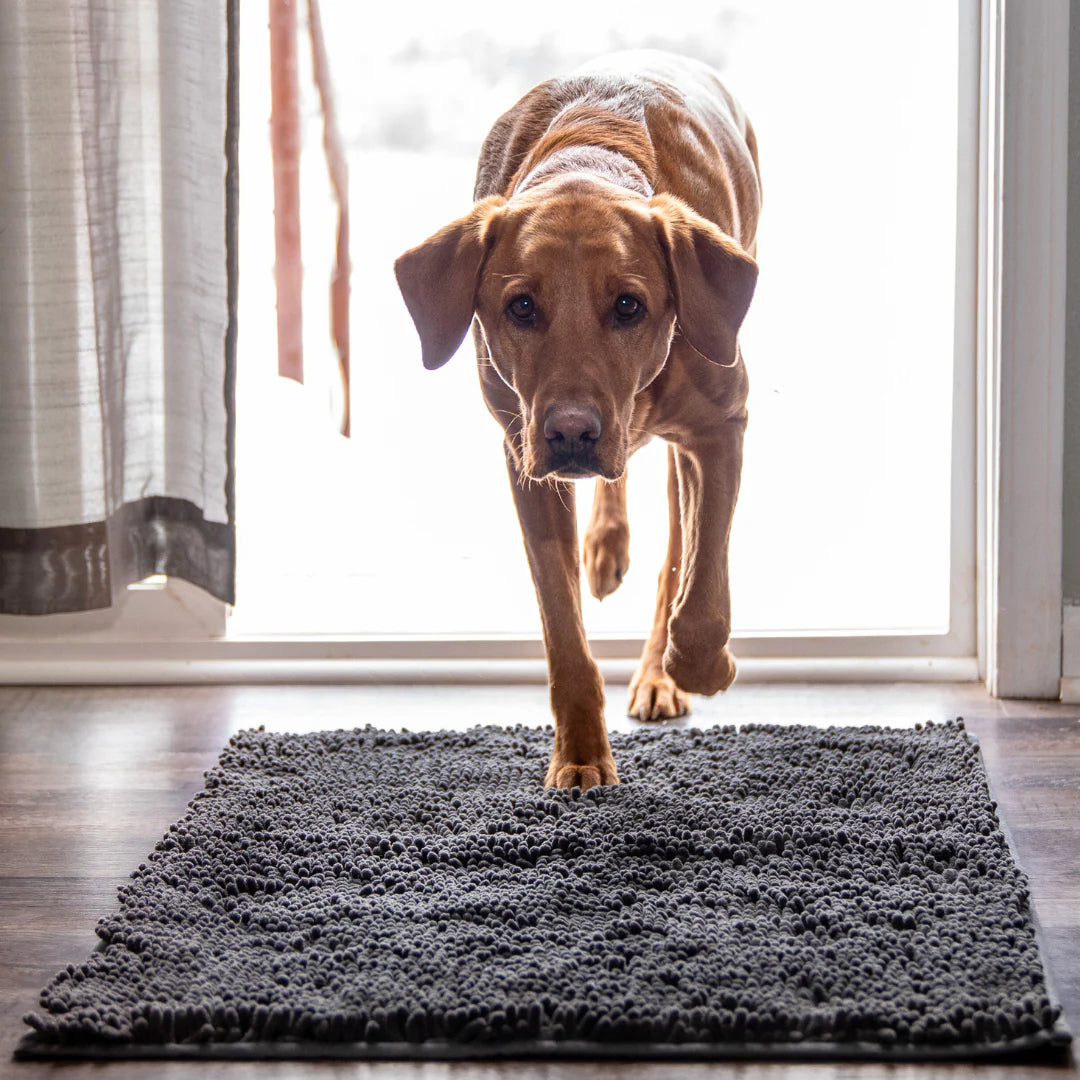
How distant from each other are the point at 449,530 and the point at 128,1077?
1.99 metres

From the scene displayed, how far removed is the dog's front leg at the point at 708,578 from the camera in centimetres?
197

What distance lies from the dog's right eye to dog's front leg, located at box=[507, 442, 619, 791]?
11.6 inches

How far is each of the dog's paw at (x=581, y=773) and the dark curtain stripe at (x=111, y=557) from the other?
2.77ft

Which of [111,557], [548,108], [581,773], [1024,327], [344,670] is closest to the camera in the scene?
[581,773]

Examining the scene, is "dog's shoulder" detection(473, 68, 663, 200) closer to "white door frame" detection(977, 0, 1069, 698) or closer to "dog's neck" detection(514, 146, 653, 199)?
"dog's neck" detection(514, 146, 653, 199)

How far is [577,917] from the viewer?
5.00ft

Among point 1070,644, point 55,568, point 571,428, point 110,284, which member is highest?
point 110,284

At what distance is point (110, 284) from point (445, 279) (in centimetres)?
93

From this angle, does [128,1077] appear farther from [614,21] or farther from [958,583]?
[614,21]

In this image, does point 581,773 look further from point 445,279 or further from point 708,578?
point 445,279

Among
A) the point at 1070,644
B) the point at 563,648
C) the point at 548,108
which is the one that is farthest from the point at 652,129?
the point at 1070,644

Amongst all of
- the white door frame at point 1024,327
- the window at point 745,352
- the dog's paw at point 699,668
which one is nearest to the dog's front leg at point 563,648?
the dog's paw at point 699,668

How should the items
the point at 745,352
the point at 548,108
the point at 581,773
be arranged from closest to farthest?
1. the point at 581,773
2. the point at 548,108
3. the point at 745,352

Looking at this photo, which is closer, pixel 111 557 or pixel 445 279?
pixel 445 279
